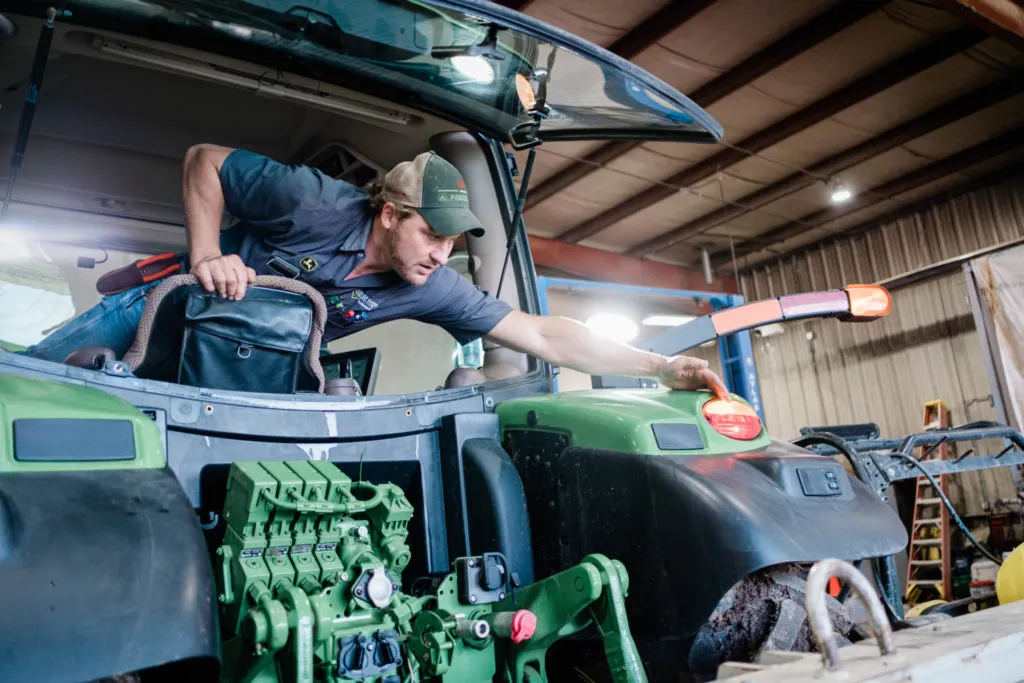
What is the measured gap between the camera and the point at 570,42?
196 centimetres

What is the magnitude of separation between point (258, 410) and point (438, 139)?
1347 mm

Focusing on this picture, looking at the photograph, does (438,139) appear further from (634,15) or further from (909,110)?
(909,110)

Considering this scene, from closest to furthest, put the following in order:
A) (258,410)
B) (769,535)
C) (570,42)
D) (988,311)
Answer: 1. (769,535)
2. (258,410)
3. (570,42)
4. (988,311)

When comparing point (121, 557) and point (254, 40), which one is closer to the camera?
point (121, 557)

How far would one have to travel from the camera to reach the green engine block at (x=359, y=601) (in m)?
1.35

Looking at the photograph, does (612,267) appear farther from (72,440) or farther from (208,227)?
(72,440)

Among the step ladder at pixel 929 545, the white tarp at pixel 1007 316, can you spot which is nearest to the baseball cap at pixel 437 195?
the white tarp at pixel 1007 316

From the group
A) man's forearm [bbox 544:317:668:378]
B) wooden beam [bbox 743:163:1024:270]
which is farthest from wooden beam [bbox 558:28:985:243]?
man's forearm [bbox 544:317:668:378]

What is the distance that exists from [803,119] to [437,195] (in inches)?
279

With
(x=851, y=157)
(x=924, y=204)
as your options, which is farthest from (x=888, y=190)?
(x=851, y=157)

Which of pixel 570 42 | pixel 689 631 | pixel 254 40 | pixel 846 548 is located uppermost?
pixel 254 40

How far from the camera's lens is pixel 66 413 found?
1289mm

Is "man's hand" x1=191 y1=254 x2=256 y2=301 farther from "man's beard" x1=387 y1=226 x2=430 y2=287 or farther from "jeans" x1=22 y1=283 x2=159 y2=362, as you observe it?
"man's beard" x1=387 y1=226 x2=430 y2=287

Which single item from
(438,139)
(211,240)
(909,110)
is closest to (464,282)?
(438,139)
